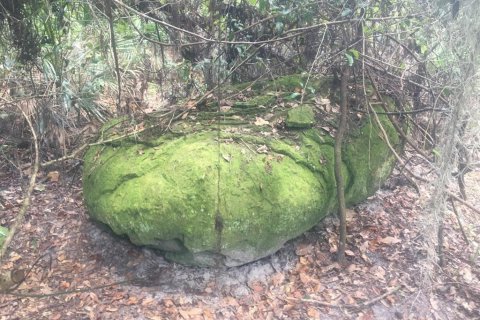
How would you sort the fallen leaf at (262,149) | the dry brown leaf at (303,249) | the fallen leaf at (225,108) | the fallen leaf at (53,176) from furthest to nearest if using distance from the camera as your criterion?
the fallen leaf at (53,176) → the fallen leaf at (225,108) → the dry brown leaf at (303,249) → the fallen leaf at (262,149)

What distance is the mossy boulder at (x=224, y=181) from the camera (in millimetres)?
3363

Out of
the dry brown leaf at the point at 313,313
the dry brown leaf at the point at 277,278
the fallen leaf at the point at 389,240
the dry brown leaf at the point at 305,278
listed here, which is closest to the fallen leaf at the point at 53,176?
the dry brown leaf at the point at 277,278

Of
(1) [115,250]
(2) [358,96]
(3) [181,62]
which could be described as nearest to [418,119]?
(2) [358,96]

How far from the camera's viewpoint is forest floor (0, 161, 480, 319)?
340cm

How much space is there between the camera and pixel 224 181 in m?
3.40

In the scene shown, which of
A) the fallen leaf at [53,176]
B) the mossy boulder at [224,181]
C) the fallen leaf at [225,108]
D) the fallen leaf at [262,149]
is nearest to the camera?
the mossy boulder at [224,181]

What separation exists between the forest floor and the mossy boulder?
0.26 metres

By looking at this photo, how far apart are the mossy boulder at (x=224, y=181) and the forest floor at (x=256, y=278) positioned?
26cm

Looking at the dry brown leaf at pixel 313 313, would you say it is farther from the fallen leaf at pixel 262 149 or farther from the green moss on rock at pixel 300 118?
the green moss on rock at pixel 300 118

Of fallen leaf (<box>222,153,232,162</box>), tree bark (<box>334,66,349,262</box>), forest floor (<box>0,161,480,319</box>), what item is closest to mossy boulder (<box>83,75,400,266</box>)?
fallen leaf (<box>222,153,232,162</box>)

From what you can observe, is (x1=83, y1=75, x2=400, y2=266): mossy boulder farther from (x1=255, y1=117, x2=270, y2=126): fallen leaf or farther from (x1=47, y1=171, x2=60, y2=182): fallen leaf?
(x1=47, y1=171, x2=60, y2=182): fallen leaf

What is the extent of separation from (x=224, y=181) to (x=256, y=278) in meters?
1.00

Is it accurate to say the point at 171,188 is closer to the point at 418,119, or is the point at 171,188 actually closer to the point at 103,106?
the point at 103,106

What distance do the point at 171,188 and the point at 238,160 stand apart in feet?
2.07
